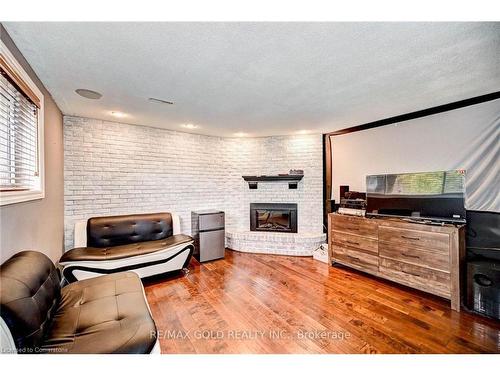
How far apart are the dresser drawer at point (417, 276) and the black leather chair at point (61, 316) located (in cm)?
276

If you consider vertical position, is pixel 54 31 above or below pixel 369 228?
above

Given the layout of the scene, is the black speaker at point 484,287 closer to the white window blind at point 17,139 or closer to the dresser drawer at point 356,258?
the dresser drawer at point 356,258

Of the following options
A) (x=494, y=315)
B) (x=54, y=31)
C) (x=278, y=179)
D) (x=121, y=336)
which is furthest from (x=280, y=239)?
(x=54, y=31)

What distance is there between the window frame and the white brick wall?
115 cm

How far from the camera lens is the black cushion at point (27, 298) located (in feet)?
3.37

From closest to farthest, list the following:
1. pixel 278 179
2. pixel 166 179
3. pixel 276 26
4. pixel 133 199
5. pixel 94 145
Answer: pixel 276 26, pixel 94 145, pixel 133 199, pixel 166 179, pixel 278 179

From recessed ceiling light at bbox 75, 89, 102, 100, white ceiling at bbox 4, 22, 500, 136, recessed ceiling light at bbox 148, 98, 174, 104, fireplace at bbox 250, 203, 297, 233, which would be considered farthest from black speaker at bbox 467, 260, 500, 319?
recessed ceiling light at bbox 75, 89, 102, 100

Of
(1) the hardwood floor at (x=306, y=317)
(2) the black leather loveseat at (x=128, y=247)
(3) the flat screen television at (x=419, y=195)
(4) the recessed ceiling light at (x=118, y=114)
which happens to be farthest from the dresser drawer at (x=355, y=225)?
(4) the recessed ceiling light at (x=118, y=114)

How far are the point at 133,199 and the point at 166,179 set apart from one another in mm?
636

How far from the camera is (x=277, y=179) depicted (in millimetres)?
4184

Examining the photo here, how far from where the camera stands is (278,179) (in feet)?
13.7

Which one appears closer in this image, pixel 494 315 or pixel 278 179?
pixel 494 315

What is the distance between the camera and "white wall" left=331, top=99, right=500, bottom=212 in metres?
2.35
